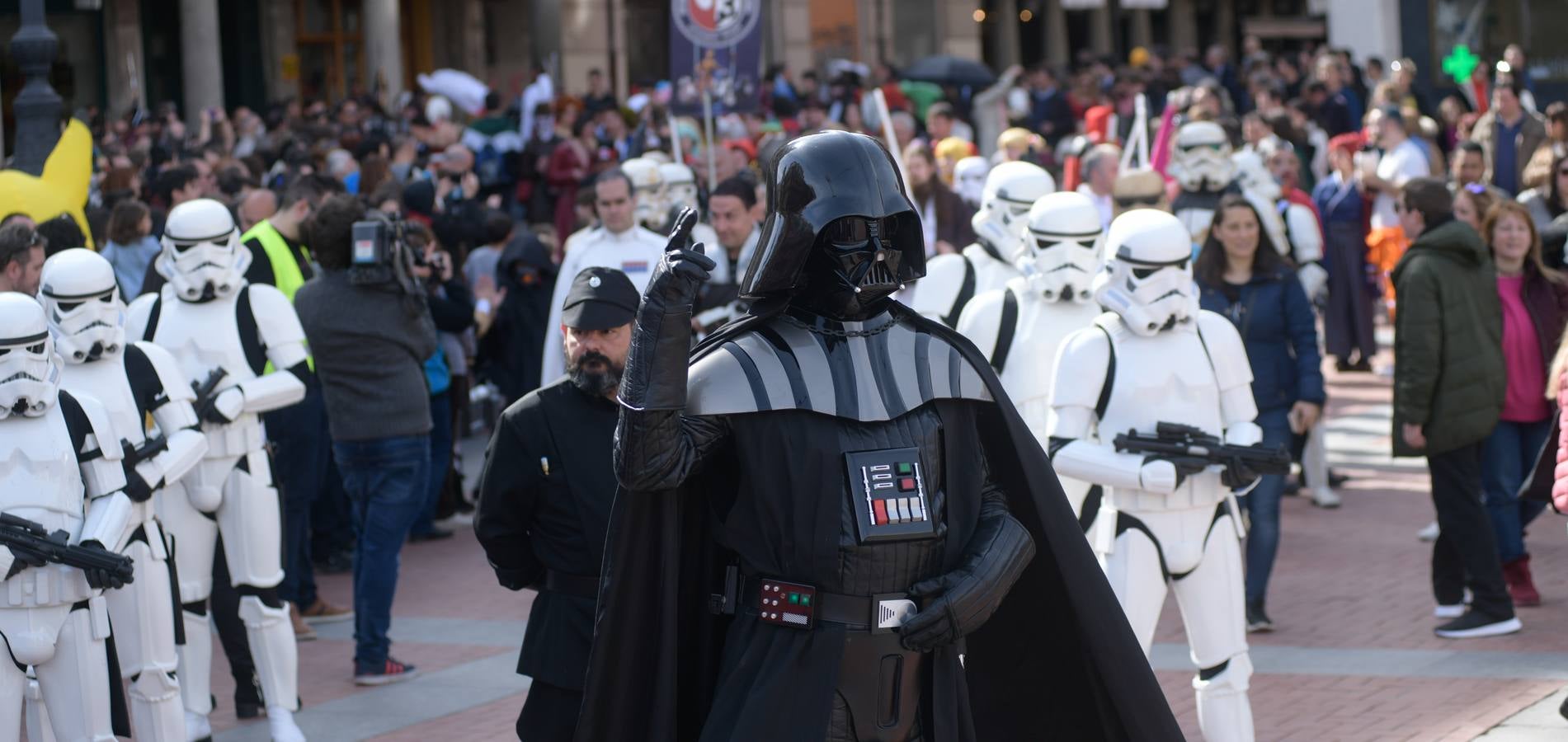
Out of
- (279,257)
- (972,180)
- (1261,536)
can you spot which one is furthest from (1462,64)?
(279,257)

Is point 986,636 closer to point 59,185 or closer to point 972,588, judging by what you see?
point 972,588

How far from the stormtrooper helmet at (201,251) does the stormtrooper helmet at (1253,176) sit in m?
6.83

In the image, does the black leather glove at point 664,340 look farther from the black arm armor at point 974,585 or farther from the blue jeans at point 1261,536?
the blue jeans at point 1261,536

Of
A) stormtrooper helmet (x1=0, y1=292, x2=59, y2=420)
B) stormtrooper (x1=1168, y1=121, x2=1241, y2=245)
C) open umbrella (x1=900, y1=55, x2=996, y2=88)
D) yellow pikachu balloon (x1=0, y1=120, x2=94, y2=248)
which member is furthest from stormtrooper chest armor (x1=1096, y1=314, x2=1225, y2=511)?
open umbrella (x1=900, y1=55, x2=996, y2=88)

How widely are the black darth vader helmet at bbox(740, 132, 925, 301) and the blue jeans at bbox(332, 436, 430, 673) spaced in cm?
435

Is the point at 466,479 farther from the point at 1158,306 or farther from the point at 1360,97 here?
the point at 1360,97

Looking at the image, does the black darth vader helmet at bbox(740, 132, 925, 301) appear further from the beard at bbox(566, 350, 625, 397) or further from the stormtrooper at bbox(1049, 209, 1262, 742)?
the stormtrooper at bbox(1049, 209, 1262, 742)

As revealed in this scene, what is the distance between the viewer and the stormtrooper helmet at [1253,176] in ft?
40.7

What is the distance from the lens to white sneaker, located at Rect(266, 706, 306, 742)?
744 centimetres

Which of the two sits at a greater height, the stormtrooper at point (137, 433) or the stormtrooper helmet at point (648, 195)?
the stormtrooper helmet at point (648, 195)

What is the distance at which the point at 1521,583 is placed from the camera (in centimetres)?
924

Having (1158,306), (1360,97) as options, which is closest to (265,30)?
(1360,97)

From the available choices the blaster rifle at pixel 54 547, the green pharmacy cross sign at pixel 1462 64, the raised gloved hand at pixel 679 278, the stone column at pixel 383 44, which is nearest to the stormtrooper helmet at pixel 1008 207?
the blaster rifle at pixel 54 547

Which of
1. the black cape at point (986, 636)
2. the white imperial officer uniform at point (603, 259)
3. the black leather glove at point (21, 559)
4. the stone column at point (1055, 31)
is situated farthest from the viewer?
the stone column at point (1055, 31)
